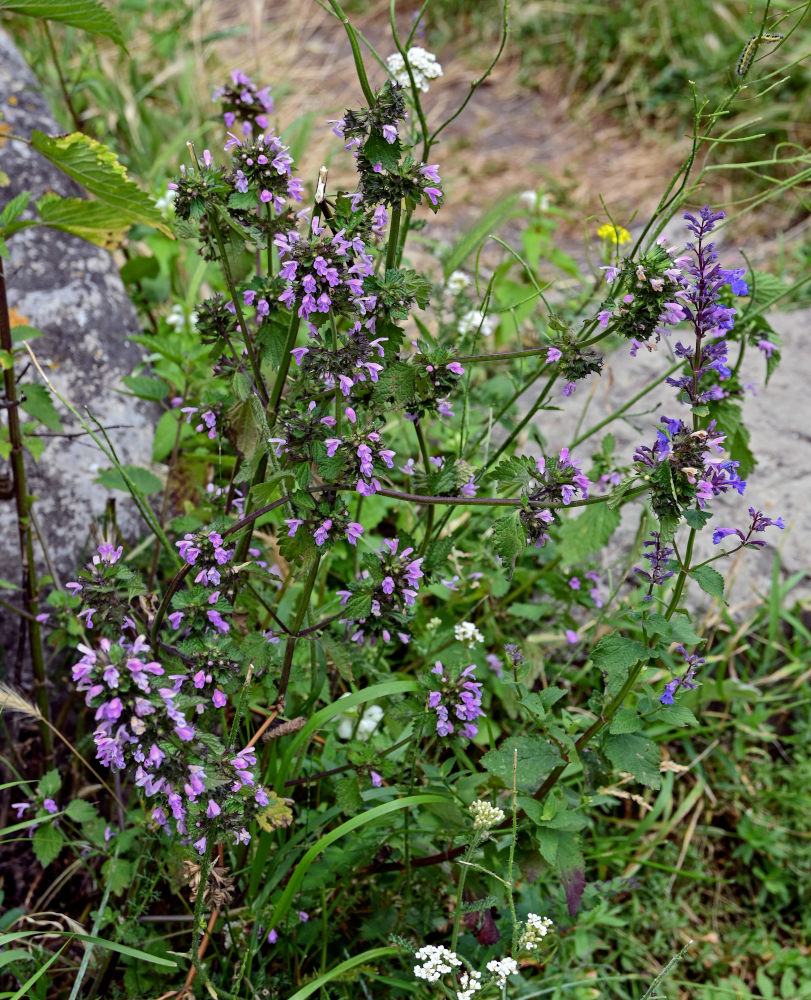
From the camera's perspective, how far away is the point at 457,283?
2945 mm

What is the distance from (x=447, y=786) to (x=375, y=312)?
33.9 inches

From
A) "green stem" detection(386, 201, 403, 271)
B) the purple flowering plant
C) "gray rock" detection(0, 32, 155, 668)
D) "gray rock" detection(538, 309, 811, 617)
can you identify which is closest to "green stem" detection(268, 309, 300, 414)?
the purple flowering plant

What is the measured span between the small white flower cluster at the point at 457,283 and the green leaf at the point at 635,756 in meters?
1.64

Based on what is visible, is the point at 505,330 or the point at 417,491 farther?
the point at 505,330

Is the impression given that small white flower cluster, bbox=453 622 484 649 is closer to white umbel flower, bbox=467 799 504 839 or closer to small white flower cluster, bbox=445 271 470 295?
white umbel flower, bbox=467 799 504 839

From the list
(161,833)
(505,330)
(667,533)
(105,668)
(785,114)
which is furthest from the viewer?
(785,114)

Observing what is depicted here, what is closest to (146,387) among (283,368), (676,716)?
(283,368)

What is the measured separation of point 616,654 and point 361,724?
0.79 metres

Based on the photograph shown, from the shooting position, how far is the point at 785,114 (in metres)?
4.82

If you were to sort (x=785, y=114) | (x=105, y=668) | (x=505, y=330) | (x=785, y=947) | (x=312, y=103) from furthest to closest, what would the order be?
(x=312, y=103), (x=785, y=114), (x=505, y=330), (x=785, y=947), (x=105, y=668)

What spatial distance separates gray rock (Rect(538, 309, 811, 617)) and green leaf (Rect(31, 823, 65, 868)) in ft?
5.01

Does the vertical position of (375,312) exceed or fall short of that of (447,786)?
it exceeds it

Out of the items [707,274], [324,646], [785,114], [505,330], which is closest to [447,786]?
[324,646]

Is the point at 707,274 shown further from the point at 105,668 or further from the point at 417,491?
→ the point at 105,668
